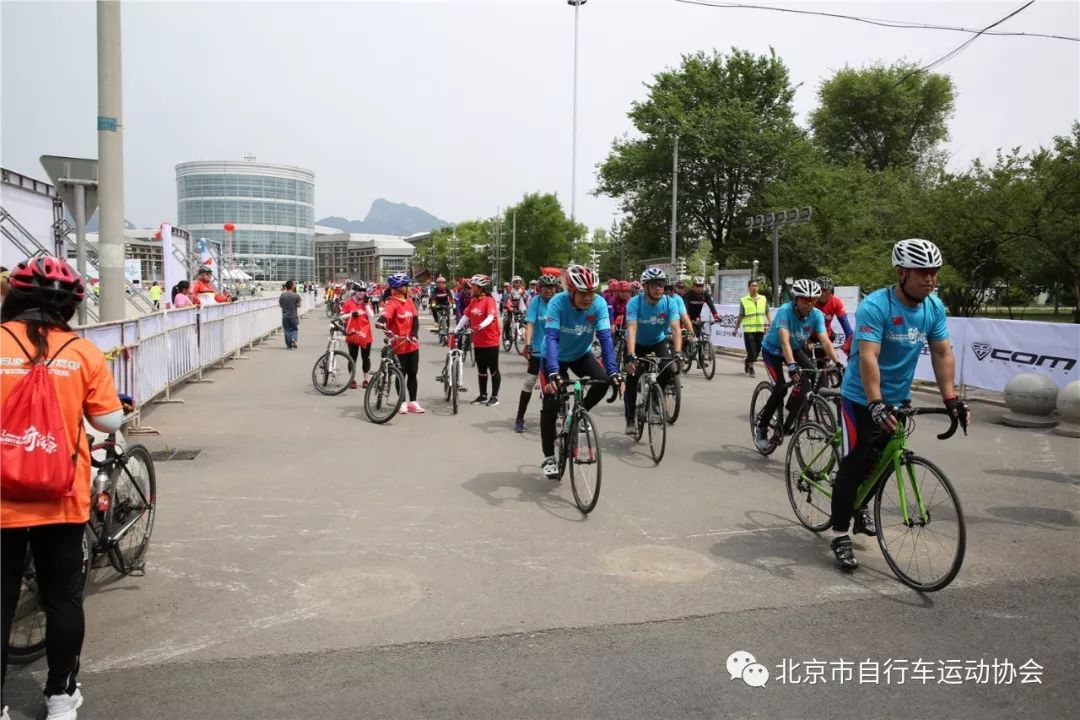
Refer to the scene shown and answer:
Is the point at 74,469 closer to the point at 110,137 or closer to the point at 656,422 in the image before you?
the point at 110,137

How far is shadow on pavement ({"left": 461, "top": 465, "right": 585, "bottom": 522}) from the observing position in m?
6.43

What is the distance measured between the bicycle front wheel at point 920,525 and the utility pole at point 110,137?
6.95 metres

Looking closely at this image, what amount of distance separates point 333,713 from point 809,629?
2347 mm

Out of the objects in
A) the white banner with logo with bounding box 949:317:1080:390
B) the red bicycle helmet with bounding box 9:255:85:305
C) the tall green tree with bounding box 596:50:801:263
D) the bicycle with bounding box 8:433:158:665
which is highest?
the tall green tree with bounding box 596:50:801:263

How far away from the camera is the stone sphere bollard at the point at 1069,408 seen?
10.2 metres

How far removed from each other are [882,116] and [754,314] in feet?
163

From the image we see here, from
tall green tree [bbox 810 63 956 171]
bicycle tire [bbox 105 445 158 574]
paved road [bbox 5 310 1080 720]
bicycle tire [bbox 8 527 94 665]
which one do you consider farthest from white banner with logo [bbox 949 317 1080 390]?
tall green tree [bbox 810 63 956 171]

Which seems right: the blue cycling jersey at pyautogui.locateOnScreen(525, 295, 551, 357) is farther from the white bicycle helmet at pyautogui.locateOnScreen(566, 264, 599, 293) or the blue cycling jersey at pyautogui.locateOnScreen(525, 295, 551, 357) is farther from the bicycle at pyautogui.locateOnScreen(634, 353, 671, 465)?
the white bicycle helmet at pyautogui.locateOnScreen(566, 264, 599, 293)

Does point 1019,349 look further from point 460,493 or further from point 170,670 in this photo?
point 170,670

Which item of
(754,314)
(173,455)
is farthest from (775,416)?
(754,314)

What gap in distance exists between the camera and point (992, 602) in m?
4.52

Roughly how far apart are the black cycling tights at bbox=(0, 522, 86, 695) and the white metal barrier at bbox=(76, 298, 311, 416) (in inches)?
177

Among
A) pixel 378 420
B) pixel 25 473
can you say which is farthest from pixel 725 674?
pixel 378 420

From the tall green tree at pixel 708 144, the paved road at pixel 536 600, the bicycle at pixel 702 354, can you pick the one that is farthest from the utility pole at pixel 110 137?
the tall green tree at pixel 708 144
